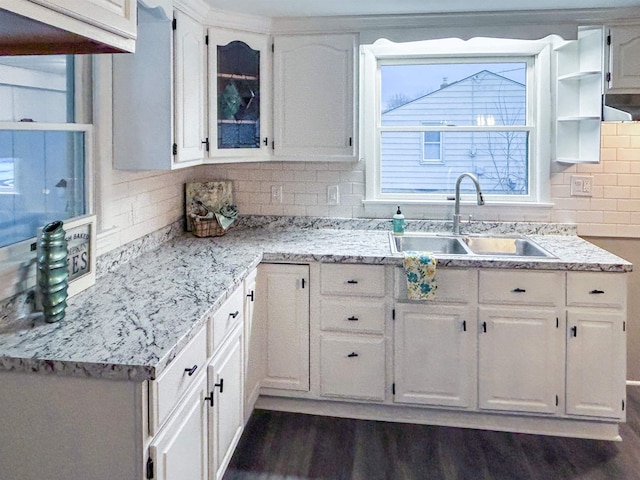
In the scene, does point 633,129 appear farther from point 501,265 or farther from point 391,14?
point 391,14

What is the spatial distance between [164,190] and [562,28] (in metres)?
2.29

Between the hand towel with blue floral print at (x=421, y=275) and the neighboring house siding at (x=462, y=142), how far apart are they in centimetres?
93

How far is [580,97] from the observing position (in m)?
3.23

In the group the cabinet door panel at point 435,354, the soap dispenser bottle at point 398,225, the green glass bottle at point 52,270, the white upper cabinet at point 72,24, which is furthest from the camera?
the soap dispenser bottle at point 398,225

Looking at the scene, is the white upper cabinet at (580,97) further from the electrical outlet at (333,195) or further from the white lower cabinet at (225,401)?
the white lower cabinet at (225,401)

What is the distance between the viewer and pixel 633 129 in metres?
3.23

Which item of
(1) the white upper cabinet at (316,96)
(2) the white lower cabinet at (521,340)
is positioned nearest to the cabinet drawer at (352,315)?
(2) the white lower cabinet at (521,340)

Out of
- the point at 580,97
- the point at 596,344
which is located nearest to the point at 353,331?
the point at 596,344

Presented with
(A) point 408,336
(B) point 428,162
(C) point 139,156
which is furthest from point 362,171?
(C) point 139,156

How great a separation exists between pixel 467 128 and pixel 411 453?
1.91 m

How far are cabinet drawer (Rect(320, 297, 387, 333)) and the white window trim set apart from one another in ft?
2.78

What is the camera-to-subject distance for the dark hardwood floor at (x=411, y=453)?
2471 mm

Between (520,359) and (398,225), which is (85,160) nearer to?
(398,225)

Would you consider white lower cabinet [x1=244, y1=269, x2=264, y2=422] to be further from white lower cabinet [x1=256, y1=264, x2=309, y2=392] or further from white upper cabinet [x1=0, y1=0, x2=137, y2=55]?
white upper cabinet [x1=0, y1=0, x2=137, y2=55]
